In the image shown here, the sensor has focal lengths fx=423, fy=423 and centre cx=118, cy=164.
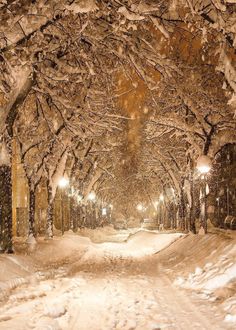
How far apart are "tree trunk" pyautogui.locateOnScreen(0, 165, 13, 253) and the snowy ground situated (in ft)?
2.56

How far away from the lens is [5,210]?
45.4 ft

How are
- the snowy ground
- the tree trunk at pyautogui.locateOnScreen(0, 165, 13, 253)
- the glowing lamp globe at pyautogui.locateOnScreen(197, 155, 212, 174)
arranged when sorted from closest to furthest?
1. the snowy ground
2. the tree trunk at pyautogui.locateOnScreen(0, 165, 13, 253)
3. the glowing lamp globe at pyautogui.locateOnScreen(197, 155, 212, 174)

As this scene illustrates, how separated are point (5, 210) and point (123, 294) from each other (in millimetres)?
5689

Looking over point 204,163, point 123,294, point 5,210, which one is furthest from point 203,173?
point 123,294

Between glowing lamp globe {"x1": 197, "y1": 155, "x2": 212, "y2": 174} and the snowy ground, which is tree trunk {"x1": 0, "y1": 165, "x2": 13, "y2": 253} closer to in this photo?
the snowy ground

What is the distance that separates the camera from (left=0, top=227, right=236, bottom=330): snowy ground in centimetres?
724

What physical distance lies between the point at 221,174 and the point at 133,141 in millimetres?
19566

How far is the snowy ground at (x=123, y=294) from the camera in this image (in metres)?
7.24

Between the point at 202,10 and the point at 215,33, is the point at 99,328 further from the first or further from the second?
the point at 215,33

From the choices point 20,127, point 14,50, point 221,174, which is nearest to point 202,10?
point 14,50

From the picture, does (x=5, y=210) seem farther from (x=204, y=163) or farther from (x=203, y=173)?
(x=203, y=173)

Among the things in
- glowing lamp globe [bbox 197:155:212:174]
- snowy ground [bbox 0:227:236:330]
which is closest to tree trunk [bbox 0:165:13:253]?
snowy ground [bbox 0:227:236:330]

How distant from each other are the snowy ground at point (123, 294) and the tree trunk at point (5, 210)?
30.7 inches

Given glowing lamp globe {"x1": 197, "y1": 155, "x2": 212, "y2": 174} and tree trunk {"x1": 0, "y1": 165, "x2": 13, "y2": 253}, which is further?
glowing lamp globe {"x1": 197, "y1": 155, "x2": 212, "y2": 174}
